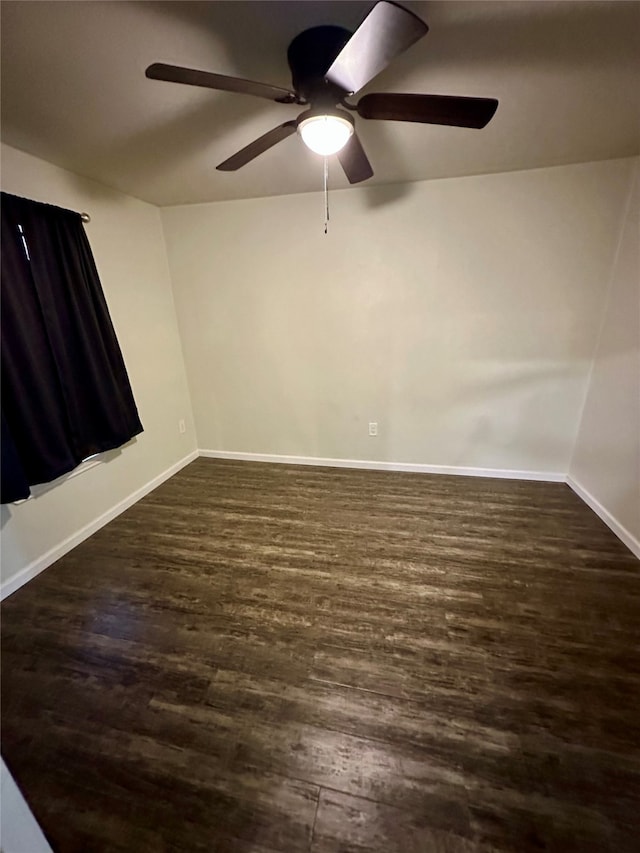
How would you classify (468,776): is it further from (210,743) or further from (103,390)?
(103,390)

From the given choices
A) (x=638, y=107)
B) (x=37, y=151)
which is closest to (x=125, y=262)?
(x=37, y=151)

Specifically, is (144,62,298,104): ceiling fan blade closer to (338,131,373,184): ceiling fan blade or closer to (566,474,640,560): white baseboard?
(338,131,373,184): ceiling fan blade

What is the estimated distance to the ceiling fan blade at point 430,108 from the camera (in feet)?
4.06

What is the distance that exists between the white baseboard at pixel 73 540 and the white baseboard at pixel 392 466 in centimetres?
68

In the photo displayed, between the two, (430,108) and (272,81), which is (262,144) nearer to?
(272,81)

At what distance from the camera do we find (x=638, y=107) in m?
1.71

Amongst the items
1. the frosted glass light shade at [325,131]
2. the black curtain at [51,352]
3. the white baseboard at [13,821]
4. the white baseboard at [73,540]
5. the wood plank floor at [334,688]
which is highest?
the frosted glass light shade at [325,131]

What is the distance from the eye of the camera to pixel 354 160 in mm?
→ 1778

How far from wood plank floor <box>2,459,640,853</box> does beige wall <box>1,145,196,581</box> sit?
0.28 meters

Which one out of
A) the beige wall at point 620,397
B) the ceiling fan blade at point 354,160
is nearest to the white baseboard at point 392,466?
the beige wall at point 620,397

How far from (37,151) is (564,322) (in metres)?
3.58

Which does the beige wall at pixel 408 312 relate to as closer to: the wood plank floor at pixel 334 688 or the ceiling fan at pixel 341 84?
the wood plank floor at pixel 334 688

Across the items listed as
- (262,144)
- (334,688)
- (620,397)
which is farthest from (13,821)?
(620,397)

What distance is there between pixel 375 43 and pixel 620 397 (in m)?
2.49
